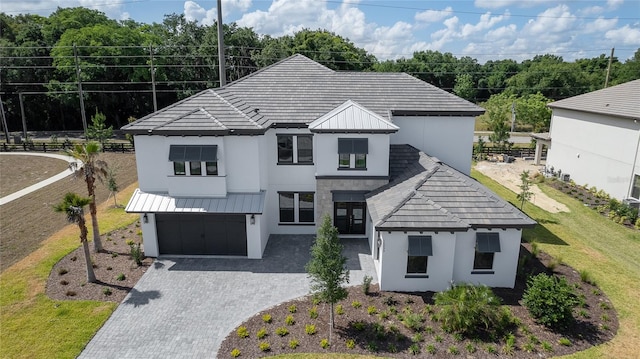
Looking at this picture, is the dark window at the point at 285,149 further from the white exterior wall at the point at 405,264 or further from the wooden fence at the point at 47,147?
the wooden fence at the point at 47,147

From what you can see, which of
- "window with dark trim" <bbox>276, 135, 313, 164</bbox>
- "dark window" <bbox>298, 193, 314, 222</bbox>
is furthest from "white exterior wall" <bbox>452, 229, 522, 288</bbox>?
"window with dark trim" <bbox>276, 135, 313, 164</bbox>

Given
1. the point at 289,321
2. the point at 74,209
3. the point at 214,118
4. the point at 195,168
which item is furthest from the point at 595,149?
the point at 74,209

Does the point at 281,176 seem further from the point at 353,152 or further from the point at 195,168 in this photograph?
the point at 195,168

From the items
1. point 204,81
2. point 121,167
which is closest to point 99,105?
point 204,81

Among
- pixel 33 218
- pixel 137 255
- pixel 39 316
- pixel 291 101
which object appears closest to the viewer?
pixel 39 316

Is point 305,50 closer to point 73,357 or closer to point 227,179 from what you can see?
point 227,179
